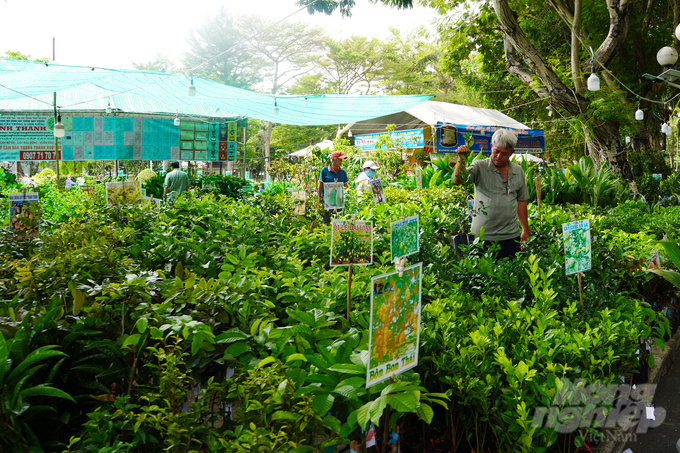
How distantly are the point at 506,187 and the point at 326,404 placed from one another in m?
3.02

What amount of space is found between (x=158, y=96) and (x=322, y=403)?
36.2 feet

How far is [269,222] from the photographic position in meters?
4.24

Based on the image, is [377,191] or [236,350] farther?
[377,191]

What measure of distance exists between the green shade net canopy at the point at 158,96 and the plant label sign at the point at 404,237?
8002 millimetres

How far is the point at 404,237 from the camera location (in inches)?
93.4

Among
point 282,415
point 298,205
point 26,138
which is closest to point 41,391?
point 282,415

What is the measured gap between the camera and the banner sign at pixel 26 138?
467 inches

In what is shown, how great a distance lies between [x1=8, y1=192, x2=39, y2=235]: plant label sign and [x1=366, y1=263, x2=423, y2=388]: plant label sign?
2.68 m

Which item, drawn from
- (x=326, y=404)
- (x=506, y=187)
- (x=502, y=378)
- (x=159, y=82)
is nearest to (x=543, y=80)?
(x=506, y=187)

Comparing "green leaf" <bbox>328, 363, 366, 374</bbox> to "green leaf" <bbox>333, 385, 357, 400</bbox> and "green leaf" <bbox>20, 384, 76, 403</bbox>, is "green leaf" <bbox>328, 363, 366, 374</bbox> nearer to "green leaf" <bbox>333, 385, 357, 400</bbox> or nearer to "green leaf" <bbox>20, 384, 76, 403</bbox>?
"green leaf" <bbox>333, 385, 357, 400</bbox>

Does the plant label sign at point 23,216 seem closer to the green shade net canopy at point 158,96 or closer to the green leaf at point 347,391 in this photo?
the green leaf at point 347,391

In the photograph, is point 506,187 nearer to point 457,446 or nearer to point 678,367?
point 678,367

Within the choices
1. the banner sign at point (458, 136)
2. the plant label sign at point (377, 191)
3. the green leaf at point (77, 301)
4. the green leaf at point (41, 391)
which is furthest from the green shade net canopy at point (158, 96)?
the green leaf at point (41, 391)

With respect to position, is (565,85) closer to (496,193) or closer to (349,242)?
(496,193)
